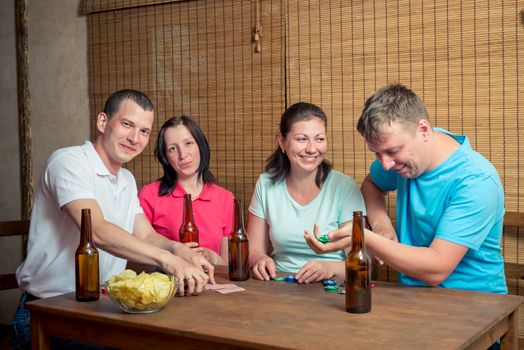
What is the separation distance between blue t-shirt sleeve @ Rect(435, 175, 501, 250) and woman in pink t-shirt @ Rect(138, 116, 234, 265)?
1.22 m

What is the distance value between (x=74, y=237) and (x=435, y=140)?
1.32 metres

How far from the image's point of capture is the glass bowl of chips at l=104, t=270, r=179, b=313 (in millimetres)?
1799

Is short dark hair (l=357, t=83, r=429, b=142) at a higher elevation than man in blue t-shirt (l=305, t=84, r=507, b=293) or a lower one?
higher

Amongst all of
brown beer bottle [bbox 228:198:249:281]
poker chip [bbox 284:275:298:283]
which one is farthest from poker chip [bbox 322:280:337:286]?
brown beer bottle [bbox 228:198:249:281]

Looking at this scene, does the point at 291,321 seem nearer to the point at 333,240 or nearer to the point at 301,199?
the point at 333,240

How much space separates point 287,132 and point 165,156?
72 cm

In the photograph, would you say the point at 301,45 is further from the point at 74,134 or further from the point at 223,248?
the point at 74,134

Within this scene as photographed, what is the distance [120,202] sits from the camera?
2.58 meters

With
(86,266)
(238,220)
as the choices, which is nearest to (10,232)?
(86,266)

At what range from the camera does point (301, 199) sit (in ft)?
8.78

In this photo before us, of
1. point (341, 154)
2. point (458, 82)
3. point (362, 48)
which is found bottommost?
point (341, 154)

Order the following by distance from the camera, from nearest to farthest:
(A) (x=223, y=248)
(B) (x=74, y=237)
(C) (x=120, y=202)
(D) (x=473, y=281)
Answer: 1. (D) (x=473, y=281)
2. (B) (x=74, y=237)
3. (C) (x=120, y=202)
4. (A) (x=223, y=248)

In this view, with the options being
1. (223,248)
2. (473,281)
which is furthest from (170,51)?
(473,281)

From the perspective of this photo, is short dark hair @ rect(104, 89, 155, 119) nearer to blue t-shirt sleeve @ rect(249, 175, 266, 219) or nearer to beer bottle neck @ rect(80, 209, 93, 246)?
blue t-shirt sleeve @ rect(249, 175, 266, 219)
